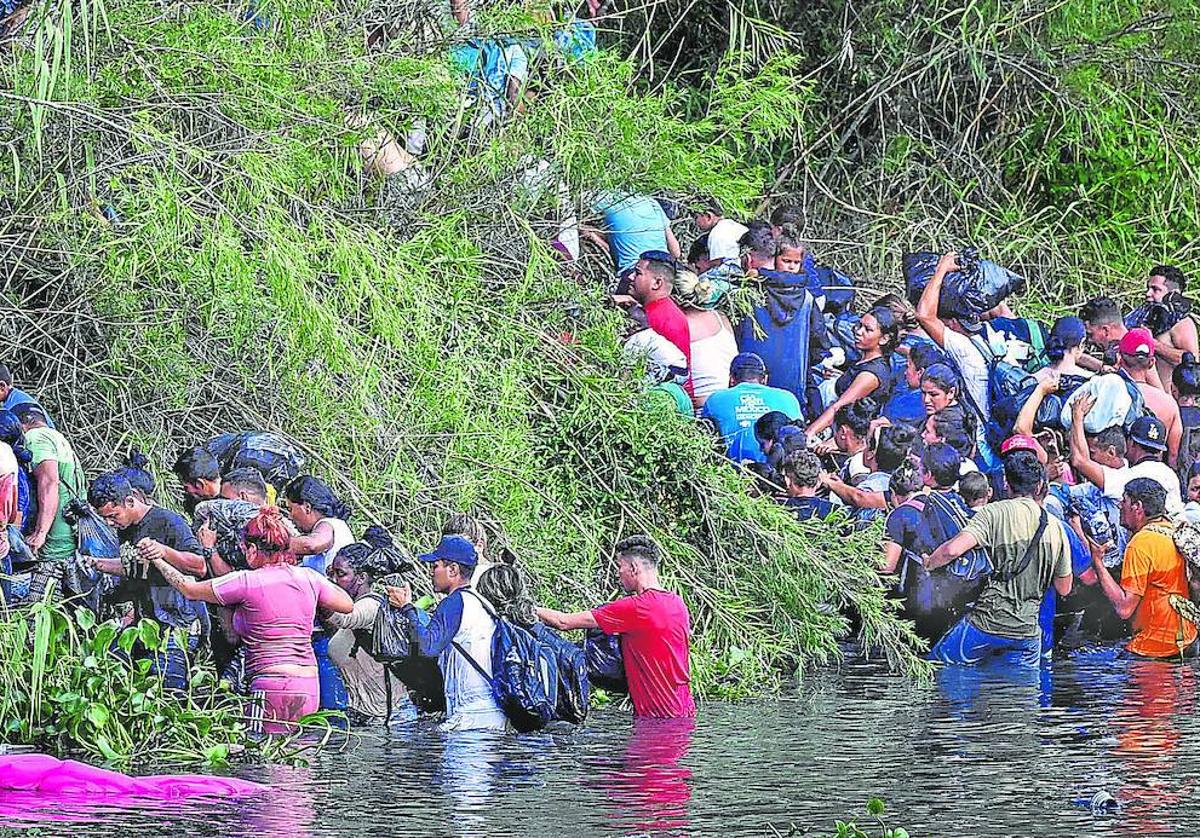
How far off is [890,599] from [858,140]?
7554mm

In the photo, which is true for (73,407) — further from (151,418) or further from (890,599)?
(890,599)

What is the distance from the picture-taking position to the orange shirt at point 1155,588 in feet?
48.8

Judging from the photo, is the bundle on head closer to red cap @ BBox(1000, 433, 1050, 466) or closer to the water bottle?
red cap @ BBox(1000, 433, 1050, 466)

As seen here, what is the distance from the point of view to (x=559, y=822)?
31.0 ft

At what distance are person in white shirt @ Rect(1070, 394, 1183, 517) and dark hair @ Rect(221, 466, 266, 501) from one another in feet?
20.2

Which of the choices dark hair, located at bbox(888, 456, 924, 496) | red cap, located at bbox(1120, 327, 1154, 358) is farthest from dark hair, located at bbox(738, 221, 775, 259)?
red cap, located at bbox(1120, 327, 1154, 358)

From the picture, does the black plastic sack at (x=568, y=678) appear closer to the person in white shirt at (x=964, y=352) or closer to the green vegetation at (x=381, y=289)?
the green vegetation at (x=381, y=289)

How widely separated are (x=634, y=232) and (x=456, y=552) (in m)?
4.46

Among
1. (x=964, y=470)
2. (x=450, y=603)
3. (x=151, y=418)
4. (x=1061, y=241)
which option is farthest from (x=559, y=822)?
(x=1061, y=241)

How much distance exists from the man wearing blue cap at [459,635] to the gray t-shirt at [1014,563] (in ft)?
12.7

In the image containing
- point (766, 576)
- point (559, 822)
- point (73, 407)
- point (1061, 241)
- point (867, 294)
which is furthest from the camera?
point (1061, 241)

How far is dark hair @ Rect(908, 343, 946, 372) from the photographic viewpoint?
15531 millimetres

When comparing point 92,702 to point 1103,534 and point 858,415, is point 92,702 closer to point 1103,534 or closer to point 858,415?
point 858,415

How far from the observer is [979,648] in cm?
1476
